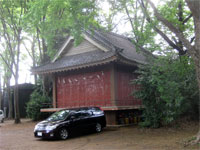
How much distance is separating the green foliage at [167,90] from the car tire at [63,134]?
487 cm

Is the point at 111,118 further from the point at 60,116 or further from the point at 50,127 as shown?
the point at 50,127

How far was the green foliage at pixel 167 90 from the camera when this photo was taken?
39.8ft

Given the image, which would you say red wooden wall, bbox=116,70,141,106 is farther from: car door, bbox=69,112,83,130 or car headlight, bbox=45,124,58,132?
car headlight, bbox=45,124,58,132

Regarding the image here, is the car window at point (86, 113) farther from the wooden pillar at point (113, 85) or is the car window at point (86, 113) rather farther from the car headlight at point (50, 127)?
the wooden pillar at point (113, 85)

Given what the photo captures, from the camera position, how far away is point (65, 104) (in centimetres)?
1966

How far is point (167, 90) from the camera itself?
12.1 m

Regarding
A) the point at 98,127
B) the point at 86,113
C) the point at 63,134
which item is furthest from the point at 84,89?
the point at 63,134

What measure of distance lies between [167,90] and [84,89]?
787 cm

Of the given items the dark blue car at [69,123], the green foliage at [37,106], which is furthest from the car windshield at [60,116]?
the green foliage at [37,106]

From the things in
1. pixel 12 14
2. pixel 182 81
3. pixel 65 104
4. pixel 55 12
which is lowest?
pixel 65 104

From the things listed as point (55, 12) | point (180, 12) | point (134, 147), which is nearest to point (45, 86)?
point (55, 12)

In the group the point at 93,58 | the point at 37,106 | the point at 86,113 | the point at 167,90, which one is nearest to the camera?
the point at 167,90

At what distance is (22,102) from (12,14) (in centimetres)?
1595

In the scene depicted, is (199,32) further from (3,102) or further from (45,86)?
(3,102)
